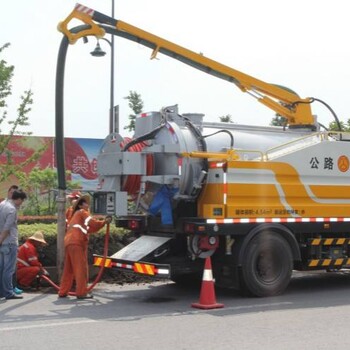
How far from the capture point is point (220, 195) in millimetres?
9859

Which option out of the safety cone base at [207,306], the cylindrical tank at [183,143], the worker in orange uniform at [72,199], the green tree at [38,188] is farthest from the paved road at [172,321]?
the green tree at [38,188]

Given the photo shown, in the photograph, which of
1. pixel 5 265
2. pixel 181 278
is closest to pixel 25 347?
pixel 5 265

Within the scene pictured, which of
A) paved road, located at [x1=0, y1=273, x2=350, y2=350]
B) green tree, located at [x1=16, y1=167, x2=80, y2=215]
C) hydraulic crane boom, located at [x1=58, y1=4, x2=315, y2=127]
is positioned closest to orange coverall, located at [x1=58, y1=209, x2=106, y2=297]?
paved road, located at [x1=0, y1=273, x2=350, y2=350]

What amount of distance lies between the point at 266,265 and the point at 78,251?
297 cm

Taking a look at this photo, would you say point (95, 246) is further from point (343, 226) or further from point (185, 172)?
point (343, 226)

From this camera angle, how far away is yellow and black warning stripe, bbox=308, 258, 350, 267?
10914 mm

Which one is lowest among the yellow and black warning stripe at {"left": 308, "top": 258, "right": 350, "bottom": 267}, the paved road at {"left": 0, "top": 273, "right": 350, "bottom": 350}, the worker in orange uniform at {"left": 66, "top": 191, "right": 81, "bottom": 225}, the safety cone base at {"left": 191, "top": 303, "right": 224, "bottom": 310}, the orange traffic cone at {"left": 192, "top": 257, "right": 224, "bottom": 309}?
the paved road at {"left": 0, "top": 273, "right": 350, "bottom": 350}

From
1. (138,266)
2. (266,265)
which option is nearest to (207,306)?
(138,266)

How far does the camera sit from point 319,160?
428 inches

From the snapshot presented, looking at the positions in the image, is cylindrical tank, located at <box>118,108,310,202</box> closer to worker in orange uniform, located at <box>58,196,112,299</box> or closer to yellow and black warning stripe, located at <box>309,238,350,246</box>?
worker in orange uniform, located at <box>58,196,112,299</box>

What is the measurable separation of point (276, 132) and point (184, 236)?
8.79 ft

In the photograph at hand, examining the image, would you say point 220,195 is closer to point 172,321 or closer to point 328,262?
point 172,321

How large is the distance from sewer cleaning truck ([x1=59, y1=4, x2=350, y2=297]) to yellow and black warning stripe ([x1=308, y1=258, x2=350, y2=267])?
18 millimetres

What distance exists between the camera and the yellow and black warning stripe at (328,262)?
35.8 feet
